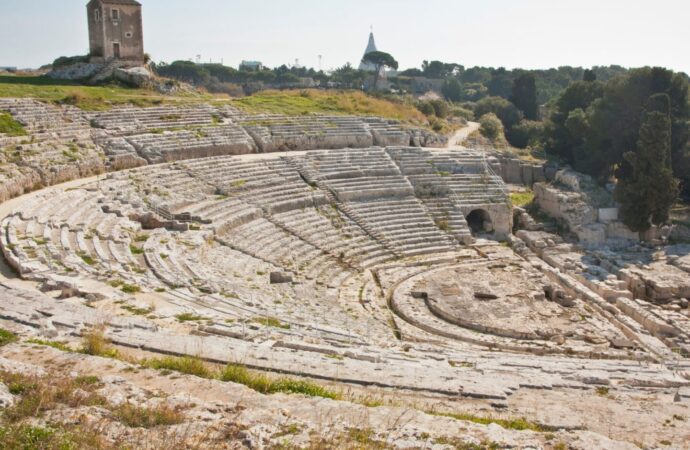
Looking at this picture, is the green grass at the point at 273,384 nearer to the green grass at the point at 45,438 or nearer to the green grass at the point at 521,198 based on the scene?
the green grass at the point at 45,438

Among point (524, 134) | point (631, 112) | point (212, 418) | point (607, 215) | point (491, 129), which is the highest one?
point (631, 112)

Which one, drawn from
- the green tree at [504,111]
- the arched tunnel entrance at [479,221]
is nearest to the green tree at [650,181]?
the arched tunnel entrance at [479,221]

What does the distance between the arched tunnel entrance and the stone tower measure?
18.2 metres

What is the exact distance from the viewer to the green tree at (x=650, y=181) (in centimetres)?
2270

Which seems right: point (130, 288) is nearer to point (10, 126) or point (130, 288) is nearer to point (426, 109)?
point (10, 126)

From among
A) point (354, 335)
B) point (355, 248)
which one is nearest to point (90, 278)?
point (354, 335)

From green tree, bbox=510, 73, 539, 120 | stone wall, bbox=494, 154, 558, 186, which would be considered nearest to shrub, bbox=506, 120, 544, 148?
green tree, bbox=510, 73, 539, 120

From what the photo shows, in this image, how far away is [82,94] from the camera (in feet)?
86.6

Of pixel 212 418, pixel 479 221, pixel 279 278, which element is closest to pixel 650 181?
pixel 479 221

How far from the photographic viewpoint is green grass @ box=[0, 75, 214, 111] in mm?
25391

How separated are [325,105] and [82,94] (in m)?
11.8

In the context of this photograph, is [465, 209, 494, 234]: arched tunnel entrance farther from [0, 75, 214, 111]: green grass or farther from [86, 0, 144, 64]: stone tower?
[86, 0, 144, 64]: stone tower

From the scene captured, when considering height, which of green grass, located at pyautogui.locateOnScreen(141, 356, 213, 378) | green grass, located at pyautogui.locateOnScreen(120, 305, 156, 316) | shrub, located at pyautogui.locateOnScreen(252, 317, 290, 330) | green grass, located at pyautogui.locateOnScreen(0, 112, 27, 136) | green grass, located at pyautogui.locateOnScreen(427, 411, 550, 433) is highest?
green grass, located at pyautogui.locateOnScreen(0, 112, 27, 136)

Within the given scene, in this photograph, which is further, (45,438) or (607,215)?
(607,215)
